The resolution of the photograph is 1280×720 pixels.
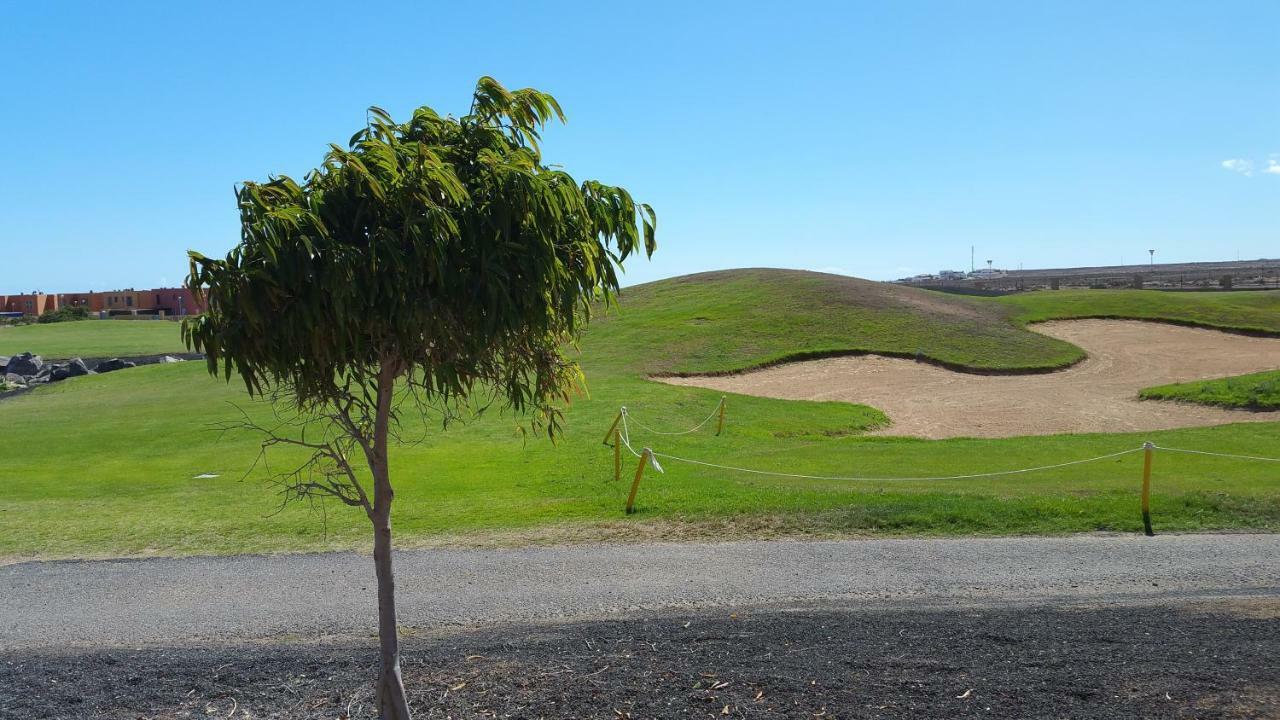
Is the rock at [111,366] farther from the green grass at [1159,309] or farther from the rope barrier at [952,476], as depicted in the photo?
the green grass at [1159,309]

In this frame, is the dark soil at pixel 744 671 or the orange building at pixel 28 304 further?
the orange building at pixel 28 304

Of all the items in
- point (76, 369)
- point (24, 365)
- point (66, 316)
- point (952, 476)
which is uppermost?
point (66, 316)

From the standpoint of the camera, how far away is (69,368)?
43781 millimetres

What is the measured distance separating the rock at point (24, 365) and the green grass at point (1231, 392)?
50838mm

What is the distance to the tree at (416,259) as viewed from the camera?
4707 millimetres

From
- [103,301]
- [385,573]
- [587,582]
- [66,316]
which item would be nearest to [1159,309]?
[587,582]

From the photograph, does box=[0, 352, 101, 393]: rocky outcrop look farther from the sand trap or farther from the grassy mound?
the sand trap

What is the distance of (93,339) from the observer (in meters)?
69.4

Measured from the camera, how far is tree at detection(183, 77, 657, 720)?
4.71 metres

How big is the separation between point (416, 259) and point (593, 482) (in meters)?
12.0

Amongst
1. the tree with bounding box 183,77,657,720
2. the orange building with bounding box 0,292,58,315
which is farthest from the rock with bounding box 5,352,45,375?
the orange building with bounding box 0,292,58,315

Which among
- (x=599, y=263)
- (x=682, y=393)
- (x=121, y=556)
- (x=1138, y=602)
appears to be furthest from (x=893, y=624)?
(x=682, y=393)

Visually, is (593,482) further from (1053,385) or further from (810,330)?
(810,330)

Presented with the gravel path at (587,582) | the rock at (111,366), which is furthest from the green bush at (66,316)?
the gravel path at (587,582)
